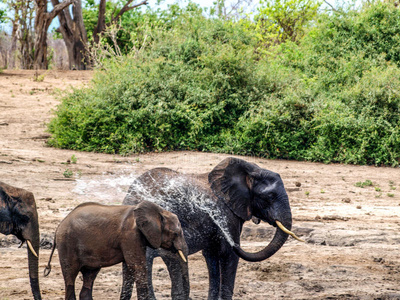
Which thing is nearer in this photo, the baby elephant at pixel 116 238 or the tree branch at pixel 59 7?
the baby elephant at pixel 116 238

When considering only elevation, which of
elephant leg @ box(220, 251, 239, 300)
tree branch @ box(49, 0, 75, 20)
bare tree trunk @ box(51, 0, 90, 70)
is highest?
tree branch @ box(49, 0, 75, 20)

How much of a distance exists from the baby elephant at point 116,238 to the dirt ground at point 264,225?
4.09ft

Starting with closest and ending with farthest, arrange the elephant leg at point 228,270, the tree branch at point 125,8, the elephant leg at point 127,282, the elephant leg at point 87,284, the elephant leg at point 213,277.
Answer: the elephant leg at point 127,282 < the elephant leg at point 87,284 < the elephant leg at point 228,270 < the elephant leg at point 213,277 < the tree branch at point 125,8

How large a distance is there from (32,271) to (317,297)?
3.00 m

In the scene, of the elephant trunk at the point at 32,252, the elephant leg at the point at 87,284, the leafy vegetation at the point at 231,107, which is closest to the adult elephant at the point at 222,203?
the elephant leg at the point at 87,284

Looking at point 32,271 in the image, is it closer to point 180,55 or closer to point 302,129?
point 302,129

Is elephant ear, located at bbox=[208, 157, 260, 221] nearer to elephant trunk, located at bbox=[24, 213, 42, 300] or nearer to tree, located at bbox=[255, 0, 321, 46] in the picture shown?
elephant trunk, located at bbox=[24, 213, 42, 300]

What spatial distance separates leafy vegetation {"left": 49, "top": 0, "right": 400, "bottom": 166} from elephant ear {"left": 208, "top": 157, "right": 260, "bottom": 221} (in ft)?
28.4

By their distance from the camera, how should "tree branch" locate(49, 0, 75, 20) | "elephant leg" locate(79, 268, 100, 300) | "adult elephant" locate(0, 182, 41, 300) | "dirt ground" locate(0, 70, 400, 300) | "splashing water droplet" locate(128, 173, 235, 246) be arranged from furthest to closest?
"tree branch" locate(49, 0, 75, 20) < "dirt ground" locate(0, 70, 400, 300) < "splashing water droplet" locate(128, 173, 235, 246) < "elephant leg" locate(79, 268, 100, 300) < "adult elephant" locate(0, 182, 41, 300)

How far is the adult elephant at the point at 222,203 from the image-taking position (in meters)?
5.22

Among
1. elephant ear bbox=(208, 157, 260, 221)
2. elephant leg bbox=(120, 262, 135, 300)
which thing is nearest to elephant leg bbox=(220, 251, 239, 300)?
elephant ear bbox=(208, 157, 260, 221)

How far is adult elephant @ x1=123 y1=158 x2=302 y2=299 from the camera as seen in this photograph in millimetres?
5223

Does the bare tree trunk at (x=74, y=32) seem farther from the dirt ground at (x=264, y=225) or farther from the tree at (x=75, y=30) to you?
the dirt ground at (x=264, y=225)

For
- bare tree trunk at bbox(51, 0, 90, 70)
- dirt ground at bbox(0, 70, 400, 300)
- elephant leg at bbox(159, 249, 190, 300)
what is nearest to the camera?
elephant leg at bbox(159, 249, 190, 300)
